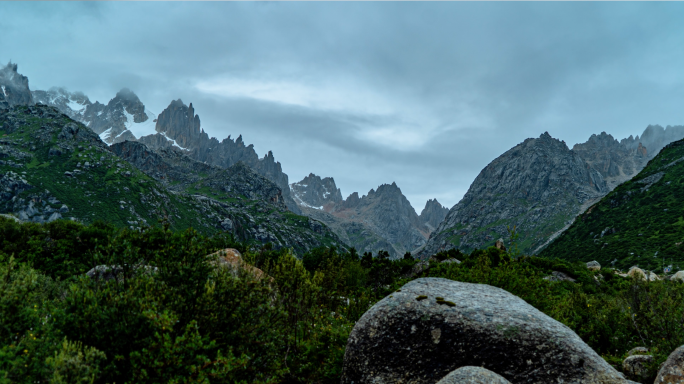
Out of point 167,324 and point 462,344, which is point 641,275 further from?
point 167,324

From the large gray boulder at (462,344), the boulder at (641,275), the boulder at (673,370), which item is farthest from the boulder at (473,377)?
the boulder at (641,275)

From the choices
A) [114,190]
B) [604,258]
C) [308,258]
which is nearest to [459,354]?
[308,258]

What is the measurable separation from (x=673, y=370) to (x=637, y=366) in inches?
178

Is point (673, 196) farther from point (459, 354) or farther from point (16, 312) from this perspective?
point (16, 312)

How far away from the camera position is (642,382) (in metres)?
14.7

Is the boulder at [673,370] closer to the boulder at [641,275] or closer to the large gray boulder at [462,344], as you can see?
the large gray boulder at [462,344]

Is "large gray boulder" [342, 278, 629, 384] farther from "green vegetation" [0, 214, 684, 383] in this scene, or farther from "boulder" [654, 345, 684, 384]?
"boulder" [654, 345, 684, 384]

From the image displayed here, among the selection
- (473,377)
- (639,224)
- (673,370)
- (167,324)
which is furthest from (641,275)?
(639,224)

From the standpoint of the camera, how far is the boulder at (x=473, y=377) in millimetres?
9508

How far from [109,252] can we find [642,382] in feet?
76.1

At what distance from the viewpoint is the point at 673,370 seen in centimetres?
1174

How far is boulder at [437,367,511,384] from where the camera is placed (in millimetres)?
9508

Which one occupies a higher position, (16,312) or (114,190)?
(114,190)

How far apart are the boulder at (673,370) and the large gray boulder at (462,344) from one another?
3545mm
